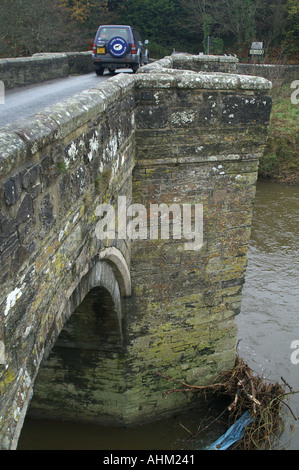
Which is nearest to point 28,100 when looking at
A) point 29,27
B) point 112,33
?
point 112,33

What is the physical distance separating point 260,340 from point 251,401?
8.73ft

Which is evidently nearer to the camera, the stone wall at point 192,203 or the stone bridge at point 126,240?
the stone bridge at point 126,240

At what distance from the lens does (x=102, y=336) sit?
20.1 ft

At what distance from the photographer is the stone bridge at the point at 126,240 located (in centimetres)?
225

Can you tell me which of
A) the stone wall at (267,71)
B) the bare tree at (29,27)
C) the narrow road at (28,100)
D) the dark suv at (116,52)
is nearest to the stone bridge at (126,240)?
A: the narrow road at (28,100)

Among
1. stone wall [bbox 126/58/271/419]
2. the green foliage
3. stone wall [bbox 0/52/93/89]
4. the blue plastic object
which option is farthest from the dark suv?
the green foliage

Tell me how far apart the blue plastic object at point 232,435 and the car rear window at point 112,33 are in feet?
31.6

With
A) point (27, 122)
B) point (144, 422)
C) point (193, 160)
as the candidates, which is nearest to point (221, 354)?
point (144, 422)

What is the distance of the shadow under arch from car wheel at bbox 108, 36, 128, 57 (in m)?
7.45

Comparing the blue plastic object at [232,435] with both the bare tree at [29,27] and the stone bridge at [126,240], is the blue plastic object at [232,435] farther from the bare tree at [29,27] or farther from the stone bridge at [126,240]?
the bare tree at [29,27]

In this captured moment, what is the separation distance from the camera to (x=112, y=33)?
38.1 feet

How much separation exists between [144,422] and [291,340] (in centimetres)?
386

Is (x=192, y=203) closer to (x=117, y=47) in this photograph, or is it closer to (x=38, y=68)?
(x=38, y=68)
